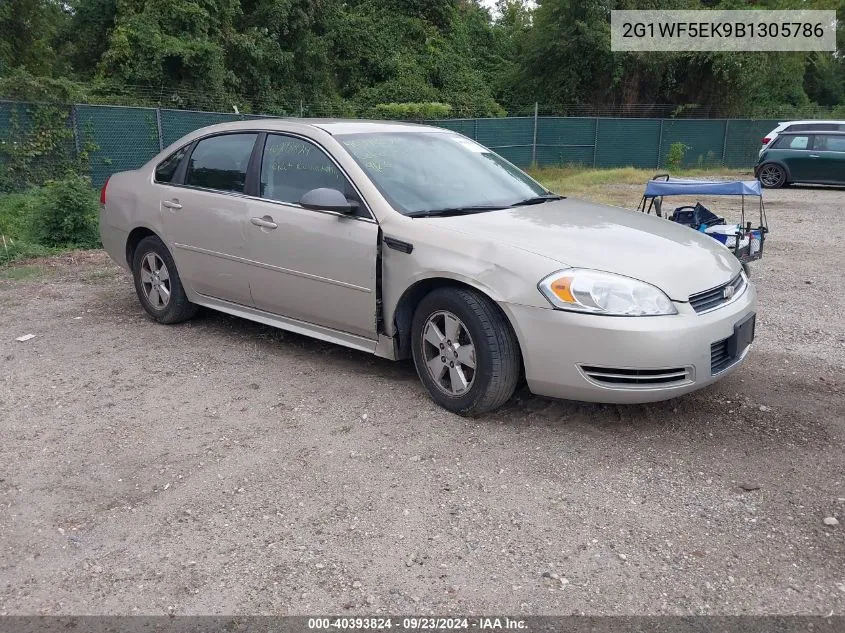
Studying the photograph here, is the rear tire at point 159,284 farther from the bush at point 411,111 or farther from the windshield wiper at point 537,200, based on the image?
the bush at point 411,111

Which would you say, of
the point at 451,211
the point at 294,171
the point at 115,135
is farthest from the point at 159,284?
the point at 115,135

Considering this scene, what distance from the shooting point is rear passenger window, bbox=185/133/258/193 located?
5.29 metres

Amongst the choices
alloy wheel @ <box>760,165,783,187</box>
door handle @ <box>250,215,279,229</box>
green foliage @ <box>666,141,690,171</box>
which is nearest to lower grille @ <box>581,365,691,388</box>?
door handle @ <box>250,215,279,229</box>

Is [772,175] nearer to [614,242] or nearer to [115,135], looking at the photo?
[115,135]

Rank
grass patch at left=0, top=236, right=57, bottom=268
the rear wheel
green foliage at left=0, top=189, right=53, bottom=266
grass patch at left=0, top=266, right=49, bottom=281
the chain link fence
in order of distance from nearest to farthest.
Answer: grass patch at left=0, top=266, right=49, bottom=281 → grass patch at left=0, top=236, right=57, bottom=268 → green foliage at left=0, top=189, right=53, bottom=266 → the chain link fence → the rear wheel

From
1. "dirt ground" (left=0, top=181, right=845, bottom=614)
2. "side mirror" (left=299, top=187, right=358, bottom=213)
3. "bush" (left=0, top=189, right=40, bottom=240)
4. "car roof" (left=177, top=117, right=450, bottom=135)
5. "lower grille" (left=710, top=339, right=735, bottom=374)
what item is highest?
"car roof" (left=177, top=117, right=450, bottom=135)

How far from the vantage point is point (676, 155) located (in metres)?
25.4

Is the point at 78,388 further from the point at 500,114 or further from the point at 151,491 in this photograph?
the point at 500,114

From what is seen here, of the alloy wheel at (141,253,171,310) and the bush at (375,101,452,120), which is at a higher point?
the bush at (375,101,452,120)

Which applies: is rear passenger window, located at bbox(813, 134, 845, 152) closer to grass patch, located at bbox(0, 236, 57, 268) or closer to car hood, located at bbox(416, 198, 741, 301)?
car hood, located at bbox(416, 198, 741, 301)

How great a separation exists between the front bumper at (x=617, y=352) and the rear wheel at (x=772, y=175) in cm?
1747

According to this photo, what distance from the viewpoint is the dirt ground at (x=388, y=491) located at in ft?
9.10

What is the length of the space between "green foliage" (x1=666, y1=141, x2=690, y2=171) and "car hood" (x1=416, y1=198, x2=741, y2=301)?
22231 mm

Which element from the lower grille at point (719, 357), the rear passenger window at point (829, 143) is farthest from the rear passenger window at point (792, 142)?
the lower grille at point (719, 357)
